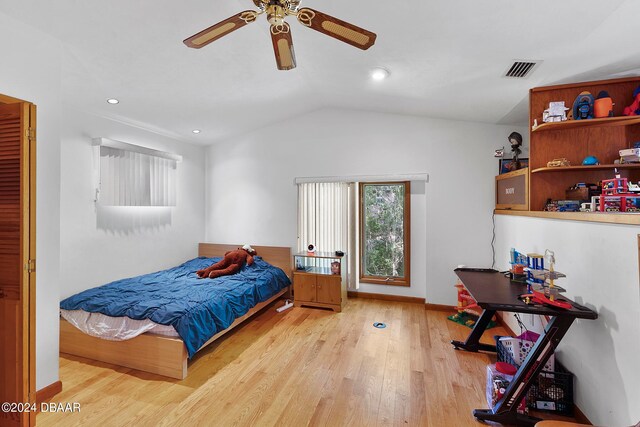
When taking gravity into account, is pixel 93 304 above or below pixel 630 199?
below

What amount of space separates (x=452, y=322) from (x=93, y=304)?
375 cm

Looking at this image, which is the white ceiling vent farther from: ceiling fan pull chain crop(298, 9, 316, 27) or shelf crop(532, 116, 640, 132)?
ceiling fan pull chain crop(298, 9, 316, 27)

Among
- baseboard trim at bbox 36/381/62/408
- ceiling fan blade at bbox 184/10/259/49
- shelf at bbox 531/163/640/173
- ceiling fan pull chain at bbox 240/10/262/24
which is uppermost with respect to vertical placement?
ceiling fan pull chain at bbox 240/10/262/24

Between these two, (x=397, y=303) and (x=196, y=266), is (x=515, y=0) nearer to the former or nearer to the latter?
(x=397, y=303)

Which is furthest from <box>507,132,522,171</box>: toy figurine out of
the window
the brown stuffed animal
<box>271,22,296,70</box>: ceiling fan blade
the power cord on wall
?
the brown stuffed animal

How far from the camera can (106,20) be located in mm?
1998

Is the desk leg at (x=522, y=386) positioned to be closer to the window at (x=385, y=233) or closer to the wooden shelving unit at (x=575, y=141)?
the wooden shelving unit at (x=575, y=141)

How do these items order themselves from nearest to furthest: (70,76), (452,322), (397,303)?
1. (70,76)
2. (452,322)
3. (397,303)

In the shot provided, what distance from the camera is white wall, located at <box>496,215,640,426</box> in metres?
1.49

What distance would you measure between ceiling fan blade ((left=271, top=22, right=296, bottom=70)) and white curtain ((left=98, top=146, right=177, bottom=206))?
284cm

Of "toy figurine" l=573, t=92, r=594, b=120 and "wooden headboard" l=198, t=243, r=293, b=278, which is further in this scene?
"wooden headboard" l=198, t=243, r=293, b=278

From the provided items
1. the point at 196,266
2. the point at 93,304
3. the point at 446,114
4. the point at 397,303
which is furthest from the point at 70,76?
the point at 397,303

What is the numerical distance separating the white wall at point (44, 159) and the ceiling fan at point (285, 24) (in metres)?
1.35

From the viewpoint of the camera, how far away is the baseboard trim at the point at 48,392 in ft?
6.72
